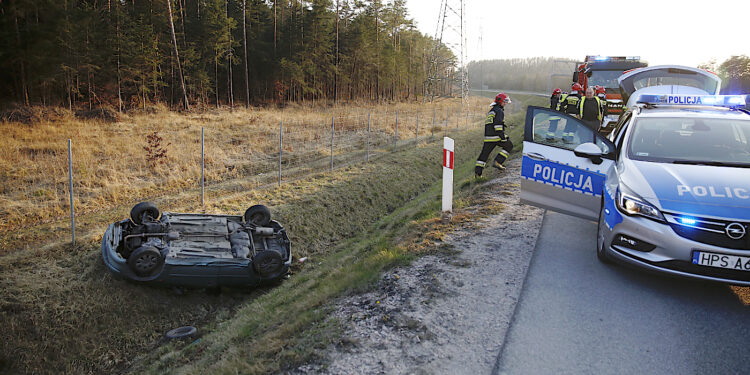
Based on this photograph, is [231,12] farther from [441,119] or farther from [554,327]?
[554,327]

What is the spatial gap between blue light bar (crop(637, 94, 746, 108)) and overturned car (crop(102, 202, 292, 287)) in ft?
19.3

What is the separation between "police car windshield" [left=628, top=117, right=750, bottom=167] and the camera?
5152 millimetres

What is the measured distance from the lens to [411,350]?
381 centimetres

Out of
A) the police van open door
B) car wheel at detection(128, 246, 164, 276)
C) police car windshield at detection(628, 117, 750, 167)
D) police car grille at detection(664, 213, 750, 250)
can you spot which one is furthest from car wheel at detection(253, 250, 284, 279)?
police car grille at detection(664, 213, 750, 250)

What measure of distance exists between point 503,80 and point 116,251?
132m

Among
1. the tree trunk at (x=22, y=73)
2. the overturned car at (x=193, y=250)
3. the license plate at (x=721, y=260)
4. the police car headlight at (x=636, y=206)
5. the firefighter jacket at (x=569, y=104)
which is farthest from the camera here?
the tree trunk at (x=22, y=73)

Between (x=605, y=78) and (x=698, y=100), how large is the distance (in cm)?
1138

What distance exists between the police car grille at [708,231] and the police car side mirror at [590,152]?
1618 millimetres

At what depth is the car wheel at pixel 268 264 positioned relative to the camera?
718 centimetres

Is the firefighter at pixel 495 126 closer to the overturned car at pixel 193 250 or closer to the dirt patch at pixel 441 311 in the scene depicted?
the dirt patch at pixel 441 311

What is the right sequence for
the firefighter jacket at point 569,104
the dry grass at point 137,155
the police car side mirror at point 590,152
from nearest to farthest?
the police car side mirror at point 590,152 < the dry grass at point 137,155 < the firefighter jacket at point 569,104

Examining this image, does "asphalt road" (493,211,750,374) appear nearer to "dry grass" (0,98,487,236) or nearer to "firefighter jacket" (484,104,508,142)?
"firefighter jacket" (484,104,508,142)

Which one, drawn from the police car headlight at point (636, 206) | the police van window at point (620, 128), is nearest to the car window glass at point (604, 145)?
the police van window at point (620, 128)

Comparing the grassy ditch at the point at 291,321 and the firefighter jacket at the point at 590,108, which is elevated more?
the firefighter jacket at the point at 590,108
